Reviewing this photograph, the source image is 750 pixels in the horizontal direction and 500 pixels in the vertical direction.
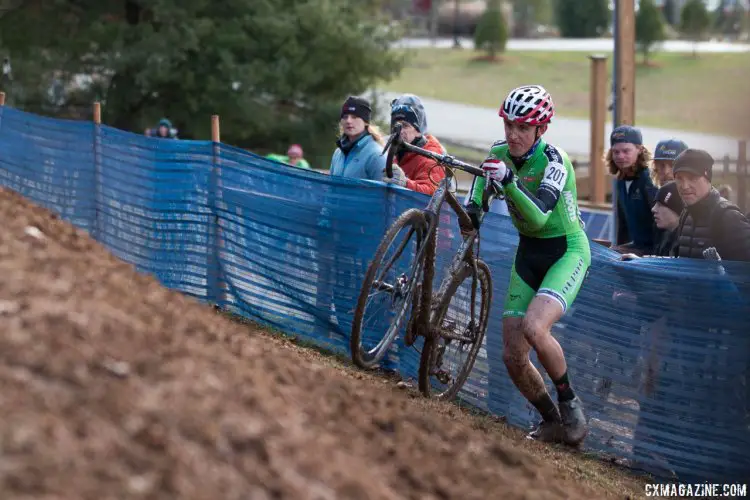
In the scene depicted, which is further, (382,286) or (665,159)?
(665,159)

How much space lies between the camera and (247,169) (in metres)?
10.8

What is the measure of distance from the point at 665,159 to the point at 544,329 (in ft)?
8.59

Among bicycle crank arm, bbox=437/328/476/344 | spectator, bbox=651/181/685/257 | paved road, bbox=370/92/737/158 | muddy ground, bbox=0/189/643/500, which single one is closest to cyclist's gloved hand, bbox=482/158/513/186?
bicycle crank arm, bbox=437/328/476/344

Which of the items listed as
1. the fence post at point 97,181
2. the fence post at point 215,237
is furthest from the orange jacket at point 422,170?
the fence post at point 97,181

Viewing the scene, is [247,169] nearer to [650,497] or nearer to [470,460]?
[650,497]

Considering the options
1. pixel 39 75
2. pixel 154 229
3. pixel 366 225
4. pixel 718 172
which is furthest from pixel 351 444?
pixel 39 75

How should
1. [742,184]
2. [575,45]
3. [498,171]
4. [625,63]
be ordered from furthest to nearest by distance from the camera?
[575,45], [742,184], [625,63], [498,171]

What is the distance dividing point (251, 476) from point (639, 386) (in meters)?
3.98

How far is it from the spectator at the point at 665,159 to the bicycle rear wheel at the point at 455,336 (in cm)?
191

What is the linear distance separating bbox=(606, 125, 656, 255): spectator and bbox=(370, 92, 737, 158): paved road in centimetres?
2269

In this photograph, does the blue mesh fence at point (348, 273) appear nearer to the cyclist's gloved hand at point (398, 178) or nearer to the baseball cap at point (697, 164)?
the cyclist's gloved hand at point (398, 178)

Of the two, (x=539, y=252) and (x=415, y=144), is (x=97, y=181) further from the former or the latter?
(x=539, y=252)

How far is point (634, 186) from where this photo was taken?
373 inches

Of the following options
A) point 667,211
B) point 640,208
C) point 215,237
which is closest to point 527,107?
point 667,211
